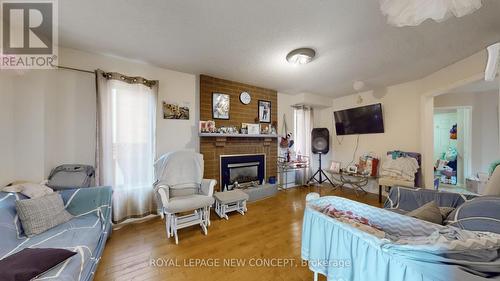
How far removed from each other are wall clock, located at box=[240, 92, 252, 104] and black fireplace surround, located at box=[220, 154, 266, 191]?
1142 millimetres

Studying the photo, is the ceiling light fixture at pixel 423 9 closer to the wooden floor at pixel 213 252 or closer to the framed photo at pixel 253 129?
the wooden floor at pixel 213 252

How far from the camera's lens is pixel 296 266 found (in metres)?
1.72

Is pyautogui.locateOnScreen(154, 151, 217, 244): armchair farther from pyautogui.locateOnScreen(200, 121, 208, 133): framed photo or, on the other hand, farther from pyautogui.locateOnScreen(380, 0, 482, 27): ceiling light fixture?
pyautogui.locateOnScreen(380, 0, 482, 27): ceiling light fixture

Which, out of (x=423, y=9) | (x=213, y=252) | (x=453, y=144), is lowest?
(x=213, y=252)

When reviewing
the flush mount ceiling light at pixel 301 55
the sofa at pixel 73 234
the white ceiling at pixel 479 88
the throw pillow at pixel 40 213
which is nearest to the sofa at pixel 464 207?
the flush mount ceiling light at pixel 301 55

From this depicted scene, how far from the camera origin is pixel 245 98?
3.77m

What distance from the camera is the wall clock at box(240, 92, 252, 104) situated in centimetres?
372

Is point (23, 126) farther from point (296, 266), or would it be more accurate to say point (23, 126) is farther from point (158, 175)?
point (296, 266)

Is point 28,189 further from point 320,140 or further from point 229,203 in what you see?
point 320,140

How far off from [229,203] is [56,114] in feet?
8.46

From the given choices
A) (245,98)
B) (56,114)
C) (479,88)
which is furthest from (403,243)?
(479,88)

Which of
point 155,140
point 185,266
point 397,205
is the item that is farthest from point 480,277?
point 155,140

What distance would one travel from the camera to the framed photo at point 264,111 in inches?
159

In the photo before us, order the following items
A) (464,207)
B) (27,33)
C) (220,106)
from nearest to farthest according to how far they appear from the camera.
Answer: (464,207) → (27,33) → (220,106)
